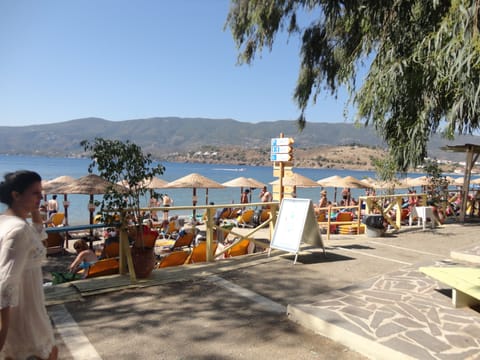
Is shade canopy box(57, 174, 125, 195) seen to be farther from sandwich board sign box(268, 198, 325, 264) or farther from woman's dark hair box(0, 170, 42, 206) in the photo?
woman's dark hair box(0, 170, 42, 206)

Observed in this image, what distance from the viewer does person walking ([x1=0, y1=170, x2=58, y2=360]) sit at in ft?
5.71

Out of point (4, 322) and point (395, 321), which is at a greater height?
point (4, 322)

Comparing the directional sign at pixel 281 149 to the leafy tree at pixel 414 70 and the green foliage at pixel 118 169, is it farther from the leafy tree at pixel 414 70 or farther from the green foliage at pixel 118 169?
the green foliage at pixel 118 169

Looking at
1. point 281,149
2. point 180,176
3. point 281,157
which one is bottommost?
point 180,176

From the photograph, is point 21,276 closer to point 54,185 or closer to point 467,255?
point 467,255

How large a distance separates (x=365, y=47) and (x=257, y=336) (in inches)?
200

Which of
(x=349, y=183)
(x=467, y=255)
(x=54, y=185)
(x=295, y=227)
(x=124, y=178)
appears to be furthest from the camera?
(x=349, y=183)

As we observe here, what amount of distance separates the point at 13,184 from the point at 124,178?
121 inches

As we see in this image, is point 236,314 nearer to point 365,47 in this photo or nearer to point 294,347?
point 294,347

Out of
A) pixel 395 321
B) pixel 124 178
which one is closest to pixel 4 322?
pixel 395 321

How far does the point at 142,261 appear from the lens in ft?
16.1

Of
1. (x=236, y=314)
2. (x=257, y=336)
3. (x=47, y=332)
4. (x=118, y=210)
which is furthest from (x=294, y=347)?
Answer: (x=118, y=210)

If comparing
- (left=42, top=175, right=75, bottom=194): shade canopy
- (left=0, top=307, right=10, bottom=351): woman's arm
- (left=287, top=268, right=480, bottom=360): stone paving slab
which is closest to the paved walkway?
(left=287, top=268, right=480, bottom=360): stone paving slab

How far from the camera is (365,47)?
642 centimetres
